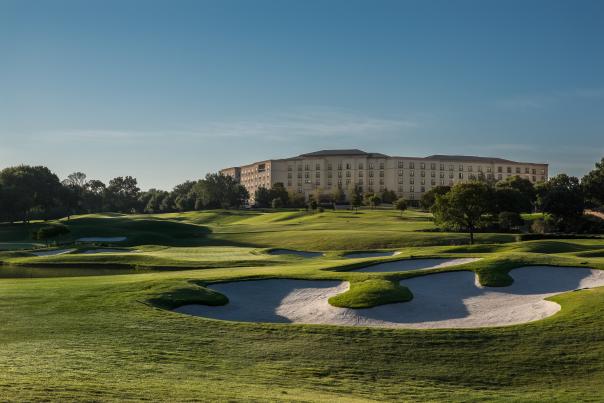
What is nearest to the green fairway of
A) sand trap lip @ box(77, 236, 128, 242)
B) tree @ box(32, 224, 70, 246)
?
tree @ box(32, 224, 70, 246)

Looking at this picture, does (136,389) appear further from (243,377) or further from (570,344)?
(570,344)

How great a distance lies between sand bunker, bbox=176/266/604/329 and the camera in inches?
819

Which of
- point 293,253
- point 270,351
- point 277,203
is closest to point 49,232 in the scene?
point 293,253

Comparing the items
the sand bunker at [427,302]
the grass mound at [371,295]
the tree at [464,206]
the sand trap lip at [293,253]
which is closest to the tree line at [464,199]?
the tree at [464,206]

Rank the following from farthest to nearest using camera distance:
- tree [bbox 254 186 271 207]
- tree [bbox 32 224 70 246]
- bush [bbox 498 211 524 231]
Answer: tree [bbox 254 186 271 207]
bush [bbox 498 211 524 231]
tree [bbox 32 224 70 246]

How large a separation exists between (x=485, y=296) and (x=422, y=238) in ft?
130

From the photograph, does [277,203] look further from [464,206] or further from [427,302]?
[427,302]

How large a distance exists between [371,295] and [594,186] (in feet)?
298

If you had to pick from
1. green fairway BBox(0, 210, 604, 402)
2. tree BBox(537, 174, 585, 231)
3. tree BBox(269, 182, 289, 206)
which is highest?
tree BBox(269, 182, 289, 206)

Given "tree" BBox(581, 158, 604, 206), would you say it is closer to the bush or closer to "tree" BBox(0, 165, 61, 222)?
the bush

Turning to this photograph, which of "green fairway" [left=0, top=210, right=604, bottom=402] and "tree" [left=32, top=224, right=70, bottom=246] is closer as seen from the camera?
"green fairway" [left=0, top=210, right=604, bottom=402]

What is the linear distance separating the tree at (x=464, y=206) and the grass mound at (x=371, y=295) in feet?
124

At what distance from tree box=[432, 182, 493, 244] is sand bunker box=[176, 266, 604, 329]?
32.7 m

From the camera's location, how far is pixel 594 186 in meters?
99.6
